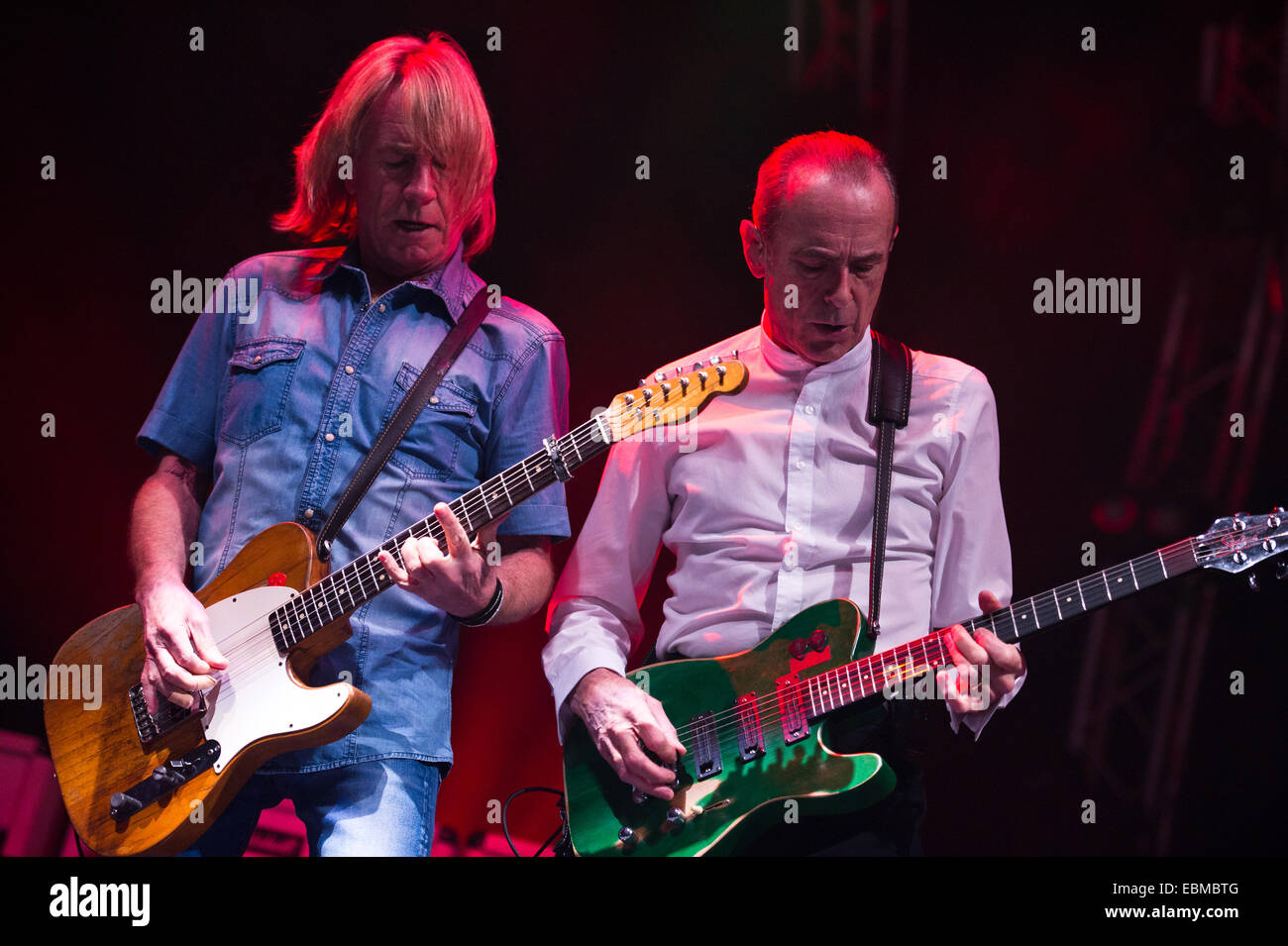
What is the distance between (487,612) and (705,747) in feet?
1.85

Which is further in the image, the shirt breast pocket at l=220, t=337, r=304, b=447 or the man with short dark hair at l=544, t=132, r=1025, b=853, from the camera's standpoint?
the shirt breast pocket at l=220, t=337, r=304, b=447

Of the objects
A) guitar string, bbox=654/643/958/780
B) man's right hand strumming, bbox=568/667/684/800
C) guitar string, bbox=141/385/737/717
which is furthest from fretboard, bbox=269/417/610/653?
guitar string, bbox=654/643/958/780

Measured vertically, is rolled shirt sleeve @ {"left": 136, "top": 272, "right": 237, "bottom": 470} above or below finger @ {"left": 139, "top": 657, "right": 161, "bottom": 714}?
above

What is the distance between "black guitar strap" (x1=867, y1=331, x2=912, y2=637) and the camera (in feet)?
8.83

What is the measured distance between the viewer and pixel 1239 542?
8.12 feet

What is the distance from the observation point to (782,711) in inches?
103

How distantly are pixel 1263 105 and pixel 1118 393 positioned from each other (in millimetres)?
809

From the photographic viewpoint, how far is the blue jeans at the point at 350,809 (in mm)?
2539

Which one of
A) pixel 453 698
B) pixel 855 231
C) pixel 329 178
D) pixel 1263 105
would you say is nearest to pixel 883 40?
pixel 855 231

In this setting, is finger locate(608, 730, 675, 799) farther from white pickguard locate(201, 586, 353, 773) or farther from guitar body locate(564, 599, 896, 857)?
white pickguard locate(201, 586, 353, 773)

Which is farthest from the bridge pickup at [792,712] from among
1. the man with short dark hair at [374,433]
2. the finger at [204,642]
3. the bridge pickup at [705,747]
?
the finger at [204,642]

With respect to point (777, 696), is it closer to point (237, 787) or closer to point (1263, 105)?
point (237, 787)

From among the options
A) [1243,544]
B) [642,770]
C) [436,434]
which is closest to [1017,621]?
[1243,544]

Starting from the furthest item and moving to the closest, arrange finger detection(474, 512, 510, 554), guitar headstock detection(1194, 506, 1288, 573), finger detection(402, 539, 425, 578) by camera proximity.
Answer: finger detection(474, 512, 510, 554) → finger detection(402, 539, 425, 578) → guitar headstock detection(1194, 506, 1288, 573)
